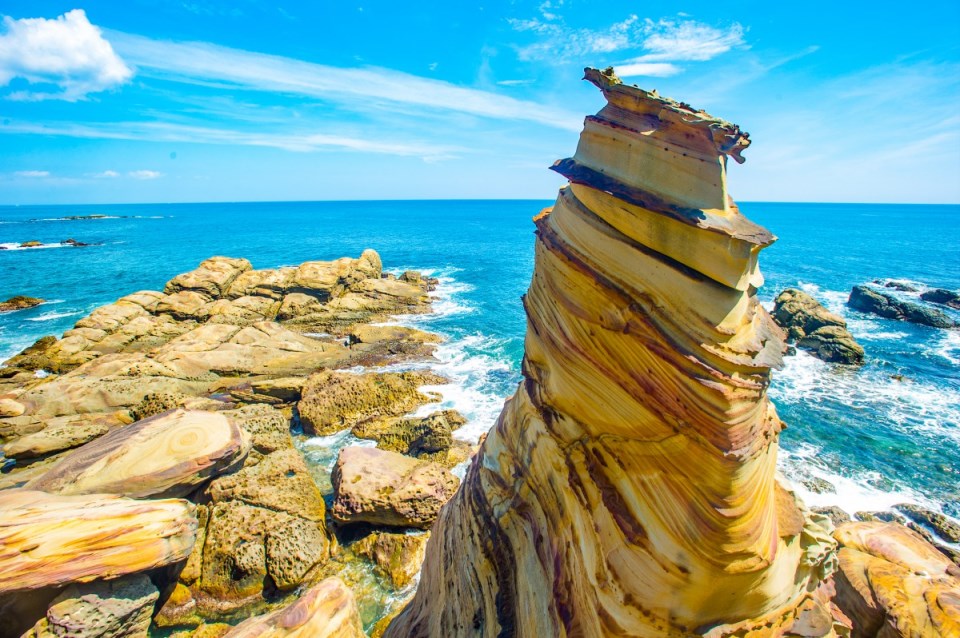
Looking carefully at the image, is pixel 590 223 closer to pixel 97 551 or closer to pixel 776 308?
pixel 97 551

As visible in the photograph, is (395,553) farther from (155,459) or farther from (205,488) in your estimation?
(155,459)

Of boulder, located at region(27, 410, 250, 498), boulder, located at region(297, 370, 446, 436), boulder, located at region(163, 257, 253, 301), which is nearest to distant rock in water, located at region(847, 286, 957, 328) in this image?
boulder, located at region(297, 370, 446, 436)

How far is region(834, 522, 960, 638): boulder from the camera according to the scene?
5.96m

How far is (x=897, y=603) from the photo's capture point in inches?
245

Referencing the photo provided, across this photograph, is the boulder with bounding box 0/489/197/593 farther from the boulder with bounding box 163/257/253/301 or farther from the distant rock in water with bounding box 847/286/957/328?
the distant rock in water with bounding box 847/286/957/328

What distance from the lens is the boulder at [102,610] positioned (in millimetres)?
7488

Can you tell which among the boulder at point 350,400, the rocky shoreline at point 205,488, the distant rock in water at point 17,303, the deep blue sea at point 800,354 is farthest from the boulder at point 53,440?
the distant rock in water at point 17,303

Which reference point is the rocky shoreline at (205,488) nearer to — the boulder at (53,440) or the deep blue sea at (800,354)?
the boulder at (53,440)

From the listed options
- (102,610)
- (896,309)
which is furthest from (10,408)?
(896,309)

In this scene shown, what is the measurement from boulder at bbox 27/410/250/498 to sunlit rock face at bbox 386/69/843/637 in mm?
9709

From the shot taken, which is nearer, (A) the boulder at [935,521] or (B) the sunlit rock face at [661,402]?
(B) the sunlit rock face at [661,402]

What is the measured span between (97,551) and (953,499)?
72.0ft

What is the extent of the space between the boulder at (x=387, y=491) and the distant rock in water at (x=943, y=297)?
45.4 meters

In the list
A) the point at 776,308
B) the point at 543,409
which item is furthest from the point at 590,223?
the point at 776,308
